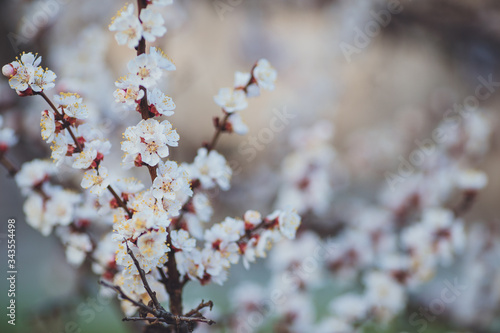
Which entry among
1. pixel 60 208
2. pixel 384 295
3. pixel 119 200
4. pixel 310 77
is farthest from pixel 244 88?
pixel 310 77

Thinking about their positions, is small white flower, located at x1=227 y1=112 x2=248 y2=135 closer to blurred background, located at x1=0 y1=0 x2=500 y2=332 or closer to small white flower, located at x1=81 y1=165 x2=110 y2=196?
small white flower, located at x1=81 y1=165 x2=110 y2=196

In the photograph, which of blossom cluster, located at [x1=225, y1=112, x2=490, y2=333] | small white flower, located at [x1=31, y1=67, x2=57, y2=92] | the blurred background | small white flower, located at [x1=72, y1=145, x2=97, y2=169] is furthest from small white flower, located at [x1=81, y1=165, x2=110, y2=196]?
the blurred background

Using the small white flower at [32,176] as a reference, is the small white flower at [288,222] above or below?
below

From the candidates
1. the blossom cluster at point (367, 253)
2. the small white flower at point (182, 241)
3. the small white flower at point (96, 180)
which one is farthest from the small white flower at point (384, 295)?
the small white flower at point (96, 180)

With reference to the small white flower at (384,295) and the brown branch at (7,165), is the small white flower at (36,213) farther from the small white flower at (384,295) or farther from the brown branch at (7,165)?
the small white flower at (384,295)

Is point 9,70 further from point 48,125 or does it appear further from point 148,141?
point 148,141

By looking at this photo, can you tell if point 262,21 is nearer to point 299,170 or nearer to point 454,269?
point 299,170
